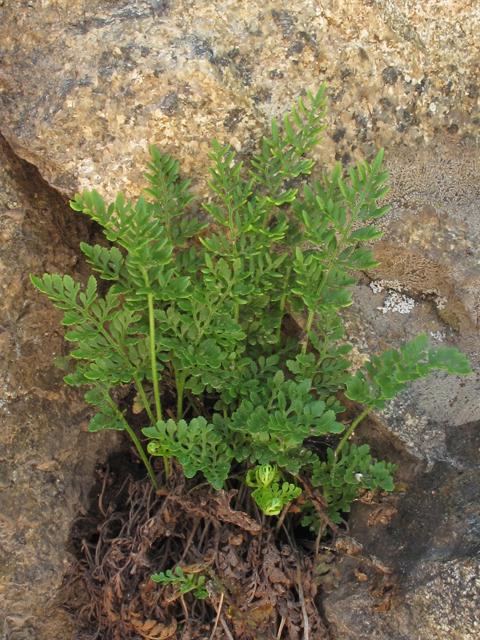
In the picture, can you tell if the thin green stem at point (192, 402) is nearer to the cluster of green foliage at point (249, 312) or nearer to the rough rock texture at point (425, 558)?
the cluster of green foliage at point (249, 312)

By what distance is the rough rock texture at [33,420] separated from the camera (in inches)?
92.7

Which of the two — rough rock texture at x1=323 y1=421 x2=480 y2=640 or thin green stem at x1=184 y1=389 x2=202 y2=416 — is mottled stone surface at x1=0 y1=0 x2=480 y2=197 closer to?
thin green stem at x1=184 y1=389 x2=202 y2=416

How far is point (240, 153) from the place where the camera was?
2.24 meters

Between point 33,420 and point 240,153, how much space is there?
1.42 m

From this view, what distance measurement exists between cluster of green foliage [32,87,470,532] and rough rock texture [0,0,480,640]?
0.22 metres

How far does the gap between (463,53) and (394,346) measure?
4.28ft

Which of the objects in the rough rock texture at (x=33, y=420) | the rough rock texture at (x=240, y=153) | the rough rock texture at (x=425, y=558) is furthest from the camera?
the rough rock texture at (x=33, y=420)

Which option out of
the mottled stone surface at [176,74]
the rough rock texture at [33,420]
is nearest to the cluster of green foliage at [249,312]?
the mottled stone surface at [176,74]

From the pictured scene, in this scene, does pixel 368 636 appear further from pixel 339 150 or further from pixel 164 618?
pixel 339 150

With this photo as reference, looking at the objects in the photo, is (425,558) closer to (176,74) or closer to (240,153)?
(240,153)

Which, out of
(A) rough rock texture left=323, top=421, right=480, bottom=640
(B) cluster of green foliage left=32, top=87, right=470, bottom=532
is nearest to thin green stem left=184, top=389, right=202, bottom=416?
(B) cluster of green foliage left=32, top=87, right=470, bottom=532

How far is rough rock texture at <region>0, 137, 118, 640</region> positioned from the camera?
2.35m

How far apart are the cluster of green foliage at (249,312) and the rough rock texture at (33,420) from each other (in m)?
0.37

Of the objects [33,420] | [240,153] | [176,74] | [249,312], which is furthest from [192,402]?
[176,74]
